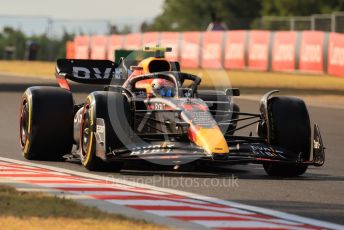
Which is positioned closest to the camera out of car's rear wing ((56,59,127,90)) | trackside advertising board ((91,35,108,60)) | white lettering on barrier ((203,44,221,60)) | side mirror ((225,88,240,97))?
side mirror ((225,88,240,97))

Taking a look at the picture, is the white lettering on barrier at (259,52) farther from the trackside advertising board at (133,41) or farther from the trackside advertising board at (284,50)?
the trackside advertising board at (133,41)

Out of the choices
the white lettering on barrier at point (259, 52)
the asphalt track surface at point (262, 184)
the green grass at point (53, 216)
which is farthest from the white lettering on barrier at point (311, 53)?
the green grass at point (53, 216)

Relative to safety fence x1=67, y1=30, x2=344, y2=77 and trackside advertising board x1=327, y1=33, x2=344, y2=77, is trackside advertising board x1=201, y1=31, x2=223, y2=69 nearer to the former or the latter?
safety fence x1=67, y1=30, x2=344, y2=77

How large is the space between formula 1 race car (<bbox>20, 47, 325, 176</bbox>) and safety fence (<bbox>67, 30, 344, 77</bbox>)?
2236 centimetres

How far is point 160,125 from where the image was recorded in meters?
12.6

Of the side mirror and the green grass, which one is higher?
the side mirror

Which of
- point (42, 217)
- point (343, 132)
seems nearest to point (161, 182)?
point (42, 217)

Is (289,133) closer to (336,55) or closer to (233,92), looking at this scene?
(233,92)

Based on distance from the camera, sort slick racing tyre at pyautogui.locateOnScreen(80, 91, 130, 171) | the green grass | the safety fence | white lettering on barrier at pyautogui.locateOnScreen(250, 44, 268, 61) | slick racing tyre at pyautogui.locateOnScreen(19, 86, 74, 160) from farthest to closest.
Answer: white lettering on barrier at pyautogui.locateOnScreen(250, 44, 268, 61)
the safety fence
slick racing tyre at pyautogui.locateOnScreen(19, 86, 74, 160)
slick racing tyre at pyautogui.locateOnScreen(80, 91, 130, 171)
the green grass

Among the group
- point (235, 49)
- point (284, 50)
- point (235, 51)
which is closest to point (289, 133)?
point (284, 50)

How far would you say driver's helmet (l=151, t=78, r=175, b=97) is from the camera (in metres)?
13.0

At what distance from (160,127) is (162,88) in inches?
25.9

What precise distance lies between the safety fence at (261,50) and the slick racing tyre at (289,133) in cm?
2309

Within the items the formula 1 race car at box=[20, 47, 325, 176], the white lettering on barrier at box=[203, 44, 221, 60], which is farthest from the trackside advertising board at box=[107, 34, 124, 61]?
the formula 1 race car at box=[20, 47, 325, 176]
